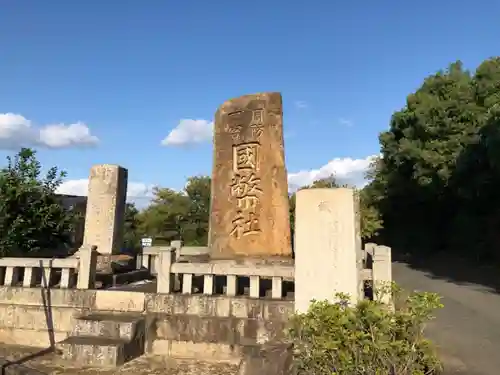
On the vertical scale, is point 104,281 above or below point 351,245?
below

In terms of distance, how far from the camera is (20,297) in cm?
700

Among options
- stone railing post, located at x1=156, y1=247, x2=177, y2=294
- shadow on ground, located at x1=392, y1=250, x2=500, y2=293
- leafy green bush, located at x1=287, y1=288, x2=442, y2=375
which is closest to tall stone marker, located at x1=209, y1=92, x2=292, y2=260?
stone railing post, located at x1=156, y1=247, x2=177, y2=294

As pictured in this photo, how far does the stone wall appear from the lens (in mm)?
5828

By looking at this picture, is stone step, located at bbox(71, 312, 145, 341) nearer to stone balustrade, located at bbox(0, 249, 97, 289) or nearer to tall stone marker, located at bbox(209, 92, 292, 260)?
stone balustrade, located at bbox(0, 249, 97, 289)

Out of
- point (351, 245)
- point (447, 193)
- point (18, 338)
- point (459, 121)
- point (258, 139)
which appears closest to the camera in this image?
→ point (351, 245)

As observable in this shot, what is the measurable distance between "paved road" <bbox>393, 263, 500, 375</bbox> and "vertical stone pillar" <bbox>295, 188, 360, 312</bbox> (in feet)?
5.65

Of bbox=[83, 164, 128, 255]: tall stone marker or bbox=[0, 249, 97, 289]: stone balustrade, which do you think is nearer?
bbox=[0, 249, 97, 289]: stone balustrade

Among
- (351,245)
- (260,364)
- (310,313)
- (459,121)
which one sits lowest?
(260,364)

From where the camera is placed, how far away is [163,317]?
6.17m

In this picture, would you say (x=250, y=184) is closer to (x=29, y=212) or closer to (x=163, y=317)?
(x=163, y=317)

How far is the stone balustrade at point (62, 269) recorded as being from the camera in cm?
679

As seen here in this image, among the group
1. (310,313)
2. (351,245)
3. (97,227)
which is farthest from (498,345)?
(97,227)

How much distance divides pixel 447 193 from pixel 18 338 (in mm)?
20774

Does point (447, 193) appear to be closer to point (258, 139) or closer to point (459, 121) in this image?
point (459, 121)
